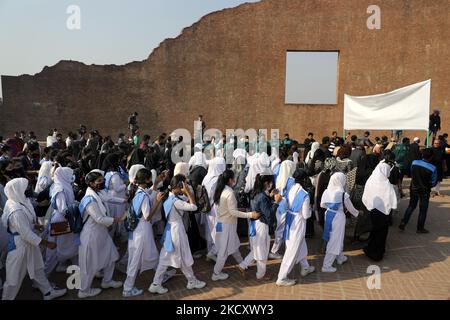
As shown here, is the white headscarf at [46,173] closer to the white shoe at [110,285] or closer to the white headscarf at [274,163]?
the white shoe at [110,285]

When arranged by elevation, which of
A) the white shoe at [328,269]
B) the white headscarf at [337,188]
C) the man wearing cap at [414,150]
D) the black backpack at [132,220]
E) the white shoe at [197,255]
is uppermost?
the man wearing cap at [414,150]

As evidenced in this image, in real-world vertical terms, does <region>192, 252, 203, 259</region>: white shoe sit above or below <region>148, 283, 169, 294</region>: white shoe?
below

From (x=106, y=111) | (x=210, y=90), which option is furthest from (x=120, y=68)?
(x=210, y=90)

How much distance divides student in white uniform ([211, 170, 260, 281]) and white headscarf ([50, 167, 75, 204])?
6.32 ft

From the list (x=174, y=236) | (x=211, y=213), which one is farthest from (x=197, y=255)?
(x=174, y=236)

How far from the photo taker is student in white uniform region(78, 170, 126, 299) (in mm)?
4375

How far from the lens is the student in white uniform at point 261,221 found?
4.76 metres

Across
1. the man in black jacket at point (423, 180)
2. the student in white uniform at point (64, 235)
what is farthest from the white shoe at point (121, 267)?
the man in black jacket at point (423, 180)

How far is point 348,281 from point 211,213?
2.13m

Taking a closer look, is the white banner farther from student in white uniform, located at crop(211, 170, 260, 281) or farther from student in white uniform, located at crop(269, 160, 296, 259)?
student in white uniform, located at crop(211, 170, 260, 281)

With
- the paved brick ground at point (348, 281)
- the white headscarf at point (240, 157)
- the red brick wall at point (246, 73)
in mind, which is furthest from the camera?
the red brick wall at point (246, 73)

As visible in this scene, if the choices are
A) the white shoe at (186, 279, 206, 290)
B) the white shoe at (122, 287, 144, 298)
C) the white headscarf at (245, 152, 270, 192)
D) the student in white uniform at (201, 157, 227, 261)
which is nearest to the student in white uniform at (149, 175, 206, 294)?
the white shoe at (122, 287, 144, 298)

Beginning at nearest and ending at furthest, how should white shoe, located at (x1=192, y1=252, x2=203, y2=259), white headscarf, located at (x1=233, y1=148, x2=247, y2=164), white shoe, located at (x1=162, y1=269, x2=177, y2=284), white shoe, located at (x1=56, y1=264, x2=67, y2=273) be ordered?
white shoe, located at (x1=162, y1=269, x2=177, y2=284) → white shoe, located at (x1=56, y1=264, x2=67, y2=273) → white shoe, located at (x1=192, y1=252, x2=203, y2=259) → white headscarf, located at (x1=233, y1=148, x2=247, y2=164)

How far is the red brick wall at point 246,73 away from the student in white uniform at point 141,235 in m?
16.2
